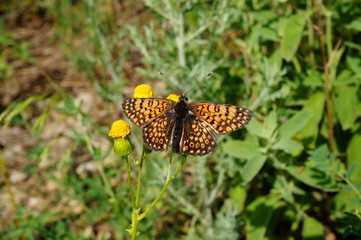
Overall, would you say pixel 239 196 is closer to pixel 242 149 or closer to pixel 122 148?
pixel 242 149

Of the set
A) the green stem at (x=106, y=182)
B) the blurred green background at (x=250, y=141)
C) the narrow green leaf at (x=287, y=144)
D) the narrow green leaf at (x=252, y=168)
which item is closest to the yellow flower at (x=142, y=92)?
the blurred green background at (x=250, y=141)

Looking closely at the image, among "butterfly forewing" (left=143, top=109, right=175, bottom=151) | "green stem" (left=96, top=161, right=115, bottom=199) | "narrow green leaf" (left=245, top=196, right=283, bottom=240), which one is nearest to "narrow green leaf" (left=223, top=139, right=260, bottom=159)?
"narrow green leaf" (left=245, top=196, right=283, bottom=240)

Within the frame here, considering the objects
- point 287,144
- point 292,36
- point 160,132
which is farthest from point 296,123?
point 160,132

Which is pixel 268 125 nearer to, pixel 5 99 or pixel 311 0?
pixel 311 0

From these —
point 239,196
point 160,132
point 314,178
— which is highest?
point 160,132


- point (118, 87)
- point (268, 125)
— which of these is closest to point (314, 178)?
point (268, 125)

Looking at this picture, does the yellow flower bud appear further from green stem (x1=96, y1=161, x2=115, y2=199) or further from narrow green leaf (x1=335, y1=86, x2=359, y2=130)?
narrow green leaf (x1=335, y1=86, x2=359, y2=130)
